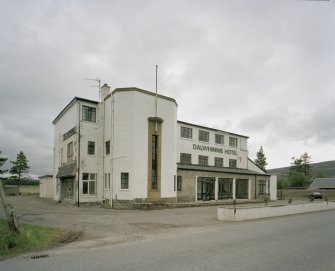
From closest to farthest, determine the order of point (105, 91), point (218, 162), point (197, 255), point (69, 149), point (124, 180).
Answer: point (197, 255) < point (124, 180) < point (105, 91) < point (69, 149) < point (218, 162)

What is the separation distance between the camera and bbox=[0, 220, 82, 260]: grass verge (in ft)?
33.9

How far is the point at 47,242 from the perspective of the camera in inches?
465

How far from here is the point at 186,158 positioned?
1668 inches

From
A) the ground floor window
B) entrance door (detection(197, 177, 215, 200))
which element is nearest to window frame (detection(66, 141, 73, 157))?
entrance door (detection(197, 177, 215, 200))

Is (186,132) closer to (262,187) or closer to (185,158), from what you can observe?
(185,158)

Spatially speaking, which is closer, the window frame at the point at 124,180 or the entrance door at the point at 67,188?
the window frame at the point at 124,180

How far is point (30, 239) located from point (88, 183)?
21.3 m

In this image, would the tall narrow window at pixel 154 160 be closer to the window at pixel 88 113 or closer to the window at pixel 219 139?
the window at pixel 88 113

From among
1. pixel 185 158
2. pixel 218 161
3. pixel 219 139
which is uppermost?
pixel 219 139

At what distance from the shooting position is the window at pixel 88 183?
106ft

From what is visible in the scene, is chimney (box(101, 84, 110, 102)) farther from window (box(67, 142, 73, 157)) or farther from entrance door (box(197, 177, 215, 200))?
entrance door (box(197, 177, 215, 200))

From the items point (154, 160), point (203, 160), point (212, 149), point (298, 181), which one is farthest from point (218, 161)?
point (298, 181)

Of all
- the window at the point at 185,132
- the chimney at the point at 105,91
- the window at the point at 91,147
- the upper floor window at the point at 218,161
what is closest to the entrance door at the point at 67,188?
the window at the point at 91,147

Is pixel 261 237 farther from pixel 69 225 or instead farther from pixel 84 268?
pixel 69 225
